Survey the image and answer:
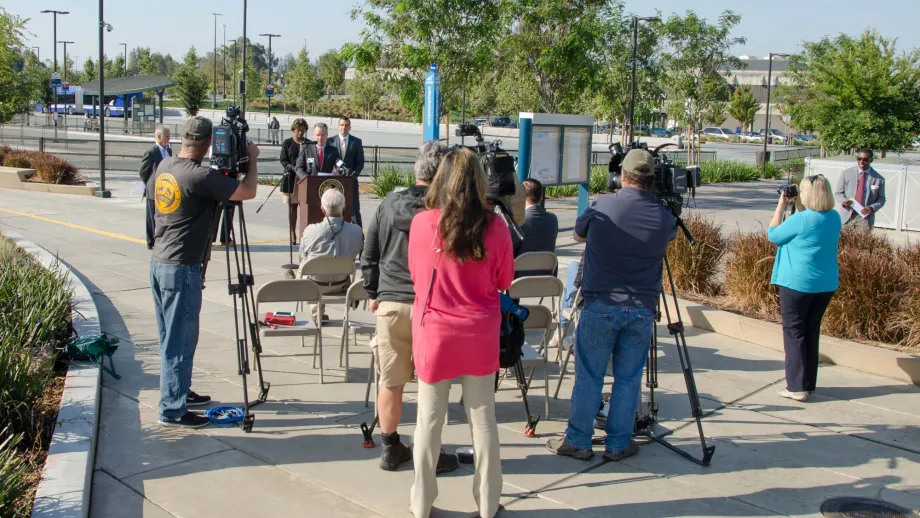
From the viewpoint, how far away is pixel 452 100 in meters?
19.7

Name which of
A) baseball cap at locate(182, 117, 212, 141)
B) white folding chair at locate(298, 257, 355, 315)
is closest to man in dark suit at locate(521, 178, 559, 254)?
white folding chair at locate(298, 257, 355, 315)

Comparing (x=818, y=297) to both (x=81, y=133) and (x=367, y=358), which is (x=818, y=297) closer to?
(x=367, y=358)

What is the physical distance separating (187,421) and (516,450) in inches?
81.8

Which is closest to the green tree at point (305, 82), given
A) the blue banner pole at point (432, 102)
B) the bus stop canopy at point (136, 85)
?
the bus stop canopy at point (136, 85)

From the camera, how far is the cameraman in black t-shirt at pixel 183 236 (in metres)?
5.06

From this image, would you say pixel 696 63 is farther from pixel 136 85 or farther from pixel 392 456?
pixel 136 85

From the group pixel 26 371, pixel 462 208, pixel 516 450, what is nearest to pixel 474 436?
pixel 462 208

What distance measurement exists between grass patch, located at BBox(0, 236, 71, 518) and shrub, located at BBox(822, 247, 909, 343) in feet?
21.2

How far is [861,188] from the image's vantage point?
39.4 feet

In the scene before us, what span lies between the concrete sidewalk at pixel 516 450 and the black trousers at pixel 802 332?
0.68ft

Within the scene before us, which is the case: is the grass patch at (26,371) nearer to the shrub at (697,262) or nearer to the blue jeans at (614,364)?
the blue jeans at (614,364)

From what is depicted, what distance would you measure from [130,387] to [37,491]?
6.77ft

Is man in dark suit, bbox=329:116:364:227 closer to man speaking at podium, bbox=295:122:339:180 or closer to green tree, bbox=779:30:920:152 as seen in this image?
man speaking at podium, bbox=295:122:339:180

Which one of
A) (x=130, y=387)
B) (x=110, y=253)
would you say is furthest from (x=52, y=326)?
(x=110, y=253)
